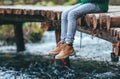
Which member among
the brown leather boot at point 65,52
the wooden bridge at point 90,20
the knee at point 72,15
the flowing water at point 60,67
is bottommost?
the flowing water at point 60,67

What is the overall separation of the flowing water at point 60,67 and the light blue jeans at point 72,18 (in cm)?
165

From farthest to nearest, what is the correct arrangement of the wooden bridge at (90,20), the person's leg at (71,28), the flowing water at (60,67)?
the flowing water at (60,67), the person's leg at (71,28), the wooden bridge at (90,20)

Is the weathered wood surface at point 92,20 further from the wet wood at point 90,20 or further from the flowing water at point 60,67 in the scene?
the flowing water at point 60,67

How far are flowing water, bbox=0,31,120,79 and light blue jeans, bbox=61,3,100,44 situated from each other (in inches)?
64.8

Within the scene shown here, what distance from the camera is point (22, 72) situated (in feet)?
28.2

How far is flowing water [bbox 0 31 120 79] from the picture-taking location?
8.01 m

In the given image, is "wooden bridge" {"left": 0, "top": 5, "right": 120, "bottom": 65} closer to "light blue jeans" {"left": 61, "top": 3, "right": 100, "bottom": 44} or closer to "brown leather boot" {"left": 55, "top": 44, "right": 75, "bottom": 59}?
"light blue jeans" {"left": 61, "top": 3, "right": 100, "bottom": 44}

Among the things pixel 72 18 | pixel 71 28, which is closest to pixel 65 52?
pixel 71 28

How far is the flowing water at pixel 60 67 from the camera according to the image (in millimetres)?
8008

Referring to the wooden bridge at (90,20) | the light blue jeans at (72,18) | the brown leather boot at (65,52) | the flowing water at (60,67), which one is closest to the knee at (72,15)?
the light blue jeans at (72,18)

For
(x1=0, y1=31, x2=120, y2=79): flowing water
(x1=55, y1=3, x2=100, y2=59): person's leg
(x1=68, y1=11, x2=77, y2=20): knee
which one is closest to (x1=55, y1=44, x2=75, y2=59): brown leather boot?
(x1=55, y1=3, x2=100, y2=59): person's leg

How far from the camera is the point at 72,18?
20.7 feet

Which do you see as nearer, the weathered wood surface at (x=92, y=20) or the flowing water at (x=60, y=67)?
the weathered wood surface at (x=92, y=20)

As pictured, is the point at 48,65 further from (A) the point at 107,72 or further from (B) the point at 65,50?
(B) the point at 65,50
